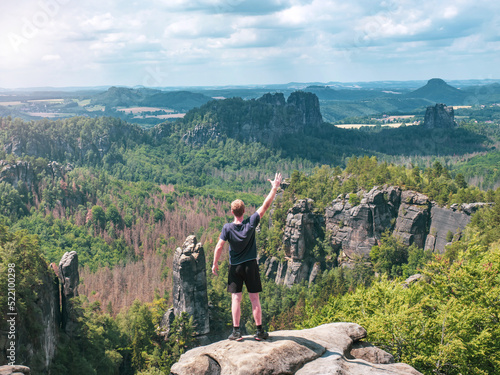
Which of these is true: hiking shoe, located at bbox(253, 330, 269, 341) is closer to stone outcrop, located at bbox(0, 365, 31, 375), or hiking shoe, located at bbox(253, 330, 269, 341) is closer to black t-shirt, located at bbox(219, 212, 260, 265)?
black t-shirt, located at bbox(219, 212, 260, 265)

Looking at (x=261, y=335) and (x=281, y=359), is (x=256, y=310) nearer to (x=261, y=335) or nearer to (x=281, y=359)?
(x=261, y=335)

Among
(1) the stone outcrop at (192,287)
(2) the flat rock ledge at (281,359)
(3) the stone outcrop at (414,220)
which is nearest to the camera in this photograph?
(2) the flat rock ledge at (281,359)

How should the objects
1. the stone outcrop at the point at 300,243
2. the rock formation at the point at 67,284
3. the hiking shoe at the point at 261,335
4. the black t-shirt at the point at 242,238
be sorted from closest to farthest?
the black t-shirt at the point at 242,238 → the hiking shoe at the point at 261,335 → the rock formation at the point at 67,284 → the stone outcrop at the point at 300,243

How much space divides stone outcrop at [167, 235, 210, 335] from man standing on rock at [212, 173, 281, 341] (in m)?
44.3

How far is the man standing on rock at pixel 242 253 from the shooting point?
18344mm

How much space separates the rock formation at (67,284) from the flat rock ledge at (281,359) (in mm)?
41380

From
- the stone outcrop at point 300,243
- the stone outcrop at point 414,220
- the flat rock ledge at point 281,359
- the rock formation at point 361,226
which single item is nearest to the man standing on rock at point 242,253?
the flat rock ledge at point 281,359

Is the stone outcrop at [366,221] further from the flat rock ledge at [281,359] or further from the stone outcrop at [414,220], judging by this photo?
the flat rock ledge at [281,359]

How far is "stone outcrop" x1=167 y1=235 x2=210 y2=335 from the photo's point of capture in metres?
62.5

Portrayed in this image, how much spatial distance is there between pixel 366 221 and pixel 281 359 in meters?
81.6

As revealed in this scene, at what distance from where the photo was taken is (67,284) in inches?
2261

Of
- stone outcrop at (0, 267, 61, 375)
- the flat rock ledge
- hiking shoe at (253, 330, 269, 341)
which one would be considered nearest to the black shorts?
hiking shoe at (253, 330, 269, 341)

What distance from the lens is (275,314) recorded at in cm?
8456

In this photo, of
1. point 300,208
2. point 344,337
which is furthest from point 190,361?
point 300,208
